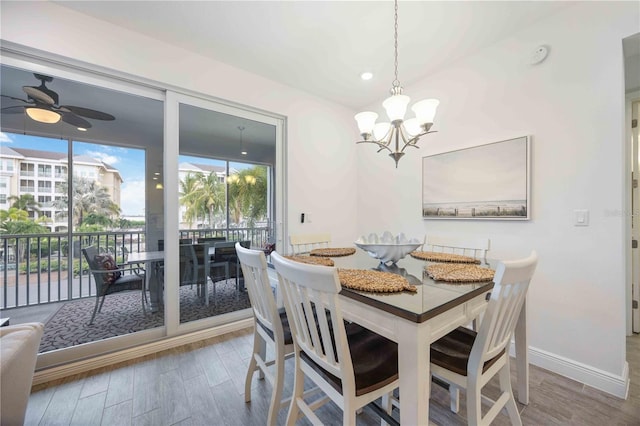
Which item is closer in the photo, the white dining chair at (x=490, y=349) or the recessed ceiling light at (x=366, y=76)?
the white dining chair at (x=490, y=349)

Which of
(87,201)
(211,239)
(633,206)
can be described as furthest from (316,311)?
(633,206)

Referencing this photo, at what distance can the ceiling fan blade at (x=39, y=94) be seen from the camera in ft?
5.97

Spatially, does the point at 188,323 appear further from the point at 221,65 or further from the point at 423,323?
the point at 221,65

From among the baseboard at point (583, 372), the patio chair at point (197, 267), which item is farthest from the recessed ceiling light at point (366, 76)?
the baseboard at point (583, 372)

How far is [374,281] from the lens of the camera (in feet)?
3.97

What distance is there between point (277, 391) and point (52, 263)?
2383mm

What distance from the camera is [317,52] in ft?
7.72

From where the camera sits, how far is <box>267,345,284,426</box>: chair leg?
129cm

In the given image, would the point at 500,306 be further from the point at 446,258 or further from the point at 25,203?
the point at 25,203

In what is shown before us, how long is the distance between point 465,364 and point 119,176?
2.92m

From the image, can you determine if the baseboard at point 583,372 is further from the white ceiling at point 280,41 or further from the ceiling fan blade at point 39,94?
the ceiling fan blade at point 39,94

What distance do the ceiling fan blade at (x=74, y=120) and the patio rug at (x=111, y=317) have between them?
1.52 metres

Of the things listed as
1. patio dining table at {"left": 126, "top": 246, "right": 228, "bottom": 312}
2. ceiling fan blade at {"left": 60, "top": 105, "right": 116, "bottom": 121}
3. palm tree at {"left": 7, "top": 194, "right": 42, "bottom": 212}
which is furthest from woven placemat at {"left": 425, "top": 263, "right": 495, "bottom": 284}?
palm tree at {"left": 7, "top": 194, "right": 42, "bottom": 212}

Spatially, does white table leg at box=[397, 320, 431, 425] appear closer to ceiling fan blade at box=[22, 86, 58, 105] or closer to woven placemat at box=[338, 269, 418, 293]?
woven placemat at box=[338, 269, 418, 293]
